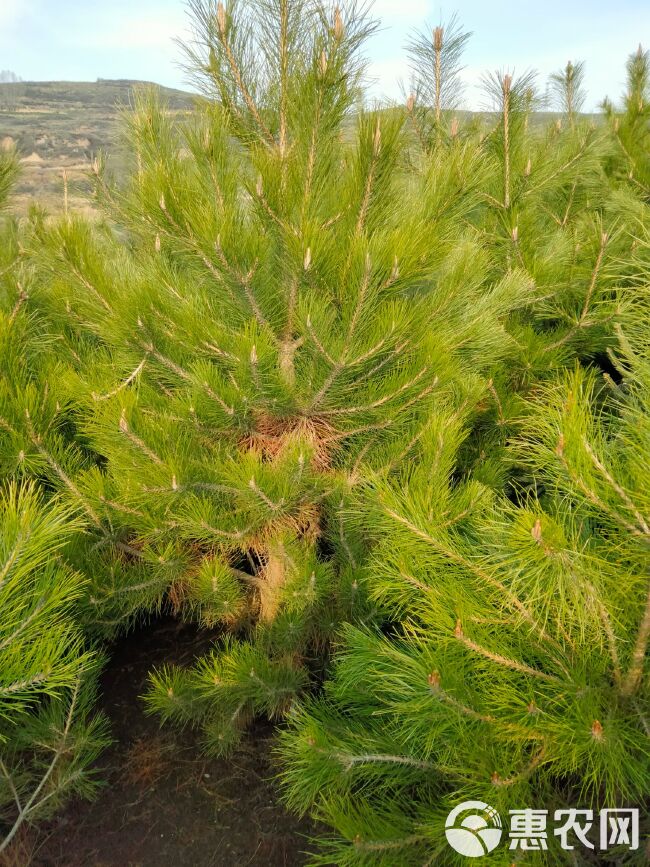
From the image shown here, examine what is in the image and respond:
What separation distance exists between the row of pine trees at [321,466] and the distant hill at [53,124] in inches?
407

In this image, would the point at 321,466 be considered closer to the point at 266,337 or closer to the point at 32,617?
the point at 266,337

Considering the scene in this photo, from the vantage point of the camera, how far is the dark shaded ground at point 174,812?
2.25 m

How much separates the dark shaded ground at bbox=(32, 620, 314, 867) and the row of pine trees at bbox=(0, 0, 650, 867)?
18 cm

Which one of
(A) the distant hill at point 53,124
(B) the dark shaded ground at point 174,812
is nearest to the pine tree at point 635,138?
(B) the dark shaded ground at point 174,812

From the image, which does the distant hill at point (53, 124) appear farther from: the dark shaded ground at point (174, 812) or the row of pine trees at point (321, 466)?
the dark shaded ground at point (174, 812)

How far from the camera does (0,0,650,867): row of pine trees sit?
1.35 meters

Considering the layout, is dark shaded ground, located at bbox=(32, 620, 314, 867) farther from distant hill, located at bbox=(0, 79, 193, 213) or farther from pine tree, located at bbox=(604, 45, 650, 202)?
distant hill, located at bbox=(0, 79, 193, 213)

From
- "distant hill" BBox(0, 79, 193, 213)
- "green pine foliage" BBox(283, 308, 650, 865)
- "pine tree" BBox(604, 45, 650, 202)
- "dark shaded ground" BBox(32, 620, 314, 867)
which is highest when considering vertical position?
"distant hill" BBox(0, 79, 193, 213)

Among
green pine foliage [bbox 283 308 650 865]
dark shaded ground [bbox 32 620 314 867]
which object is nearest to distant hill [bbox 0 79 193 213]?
dark shaded ground [bbox 32 620 314 867]

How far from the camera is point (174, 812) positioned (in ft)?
7.91

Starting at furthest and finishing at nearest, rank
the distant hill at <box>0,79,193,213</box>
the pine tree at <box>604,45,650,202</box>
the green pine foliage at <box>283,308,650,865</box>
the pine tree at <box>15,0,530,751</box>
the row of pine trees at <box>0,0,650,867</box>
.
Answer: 1. the distant hill at <box>0,79,193,213</box>
2. the pine tree at <box>604,45,650,202</box>
3. the pine tree at <box>15,0,530,751</box>
4. the row of pine trees at <box>0,0,650,867</box>
5. the green pine foliage at <box>283,308,650,865</box>

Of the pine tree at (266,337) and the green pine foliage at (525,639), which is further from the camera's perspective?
the pine tree at (266,337)

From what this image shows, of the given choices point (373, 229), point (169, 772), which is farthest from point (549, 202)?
point (169, 772)

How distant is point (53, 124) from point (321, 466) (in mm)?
34197
